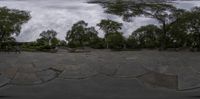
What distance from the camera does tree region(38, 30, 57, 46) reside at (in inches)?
160

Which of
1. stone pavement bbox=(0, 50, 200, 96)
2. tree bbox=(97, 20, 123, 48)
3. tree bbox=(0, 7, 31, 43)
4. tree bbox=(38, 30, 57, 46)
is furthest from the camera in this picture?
tree bbox=(97, 20, 123, 48)

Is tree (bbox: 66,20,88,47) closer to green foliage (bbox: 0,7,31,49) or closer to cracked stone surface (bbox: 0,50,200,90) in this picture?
cracked stone surface (bbox: 0,50,200,90)

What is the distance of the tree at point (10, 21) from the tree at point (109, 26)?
1.04 metres

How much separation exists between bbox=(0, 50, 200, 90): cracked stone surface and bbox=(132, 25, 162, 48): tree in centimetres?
32

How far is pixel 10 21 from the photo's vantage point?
397cm

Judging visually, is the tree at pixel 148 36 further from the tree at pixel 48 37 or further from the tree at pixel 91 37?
the tree at pixel 48 37

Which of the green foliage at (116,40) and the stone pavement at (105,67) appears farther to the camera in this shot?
the green foliage at (116,40)

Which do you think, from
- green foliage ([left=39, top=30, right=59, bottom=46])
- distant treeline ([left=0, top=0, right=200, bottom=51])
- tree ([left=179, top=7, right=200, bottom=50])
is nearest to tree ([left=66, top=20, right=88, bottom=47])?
distant treeline ([left=0, top=0, right=200, bottom=51])

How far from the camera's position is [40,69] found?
3285 millimetres

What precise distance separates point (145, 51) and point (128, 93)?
1.34 m

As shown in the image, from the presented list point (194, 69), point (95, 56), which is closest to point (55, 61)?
point (95, 56)

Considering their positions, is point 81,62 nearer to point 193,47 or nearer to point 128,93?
point 128,93

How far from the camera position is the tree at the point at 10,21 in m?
3.94

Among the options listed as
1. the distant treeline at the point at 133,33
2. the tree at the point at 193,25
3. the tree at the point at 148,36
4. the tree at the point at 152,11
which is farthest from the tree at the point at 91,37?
the tree at the point at 193,25
